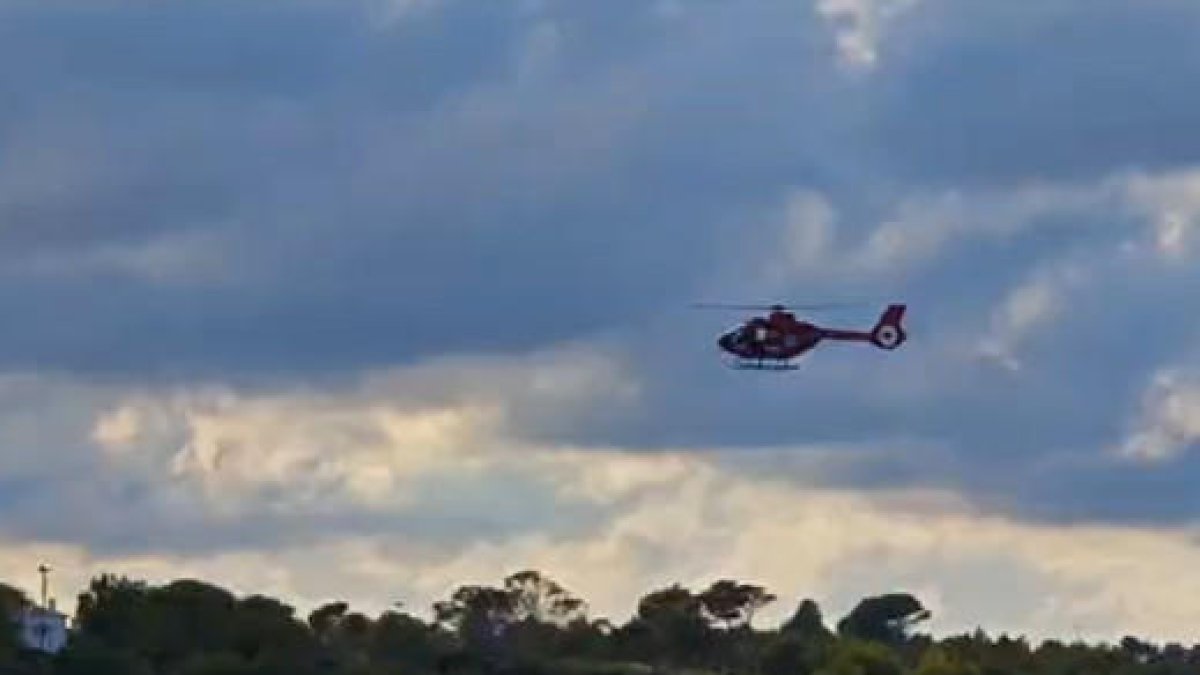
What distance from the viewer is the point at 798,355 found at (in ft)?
648
